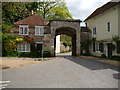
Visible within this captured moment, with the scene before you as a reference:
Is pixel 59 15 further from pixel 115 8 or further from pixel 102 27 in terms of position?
pixel 115 8

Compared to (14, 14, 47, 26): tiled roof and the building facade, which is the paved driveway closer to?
the building facade

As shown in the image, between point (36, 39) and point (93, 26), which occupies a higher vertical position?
point (93, 26)

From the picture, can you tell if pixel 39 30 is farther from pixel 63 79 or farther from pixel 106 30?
pixel 63 79

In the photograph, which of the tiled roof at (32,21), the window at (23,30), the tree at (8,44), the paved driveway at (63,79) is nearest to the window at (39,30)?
the tiled roof at (32,21)

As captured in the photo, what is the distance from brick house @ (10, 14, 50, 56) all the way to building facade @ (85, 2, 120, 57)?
840 cm

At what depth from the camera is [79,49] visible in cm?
2573

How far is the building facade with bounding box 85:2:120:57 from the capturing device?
18328 mm

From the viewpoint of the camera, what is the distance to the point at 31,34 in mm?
26688

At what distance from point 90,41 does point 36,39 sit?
32.3ft

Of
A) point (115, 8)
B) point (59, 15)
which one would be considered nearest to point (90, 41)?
point (115, 8)

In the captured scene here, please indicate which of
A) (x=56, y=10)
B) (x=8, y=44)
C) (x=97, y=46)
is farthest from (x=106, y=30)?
(x=56, y=10)

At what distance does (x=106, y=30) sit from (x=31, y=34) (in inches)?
524

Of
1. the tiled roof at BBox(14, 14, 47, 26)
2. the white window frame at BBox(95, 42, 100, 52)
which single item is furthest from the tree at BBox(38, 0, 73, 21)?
the white window frame at BBox(95, 42, 100, 52)

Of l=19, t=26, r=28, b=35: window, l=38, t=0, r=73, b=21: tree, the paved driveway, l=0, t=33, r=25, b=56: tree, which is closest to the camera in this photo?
the paved driveway
